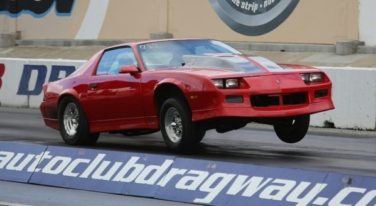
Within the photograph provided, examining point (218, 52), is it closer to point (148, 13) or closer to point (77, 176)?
point (77, 176)

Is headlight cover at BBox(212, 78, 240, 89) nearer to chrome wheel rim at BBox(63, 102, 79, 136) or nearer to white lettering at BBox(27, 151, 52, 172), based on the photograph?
white lettering at BBox(27, 151, 52, 172)

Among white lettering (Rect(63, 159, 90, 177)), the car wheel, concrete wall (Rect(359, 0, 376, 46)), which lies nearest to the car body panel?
the car wheel

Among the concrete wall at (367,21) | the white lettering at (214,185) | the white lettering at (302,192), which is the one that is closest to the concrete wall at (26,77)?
the concrete wall at (367,21)

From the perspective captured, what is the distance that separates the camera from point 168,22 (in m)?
30.7

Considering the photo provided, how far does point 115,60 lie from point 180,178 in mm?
3658

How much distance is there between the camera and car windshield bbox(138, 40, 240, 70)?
11680 millimetres

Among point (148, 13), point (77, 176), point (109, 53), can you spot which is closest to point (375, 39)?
point (148, 13)

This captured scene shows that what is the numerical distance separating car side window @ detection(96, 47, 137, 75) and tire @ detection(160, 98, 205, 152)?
3.59 ft

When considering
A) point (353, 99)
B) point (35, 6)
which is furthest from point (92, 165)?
point (35, 6)

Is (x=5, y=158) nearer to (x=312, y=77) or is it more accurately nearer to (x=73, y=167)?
(x=73, y=167)

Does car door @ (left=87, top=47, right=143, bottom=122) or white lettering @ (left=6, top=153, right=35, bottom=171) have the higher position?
car door @ (left=87, top=47, right=143, bottom=122)

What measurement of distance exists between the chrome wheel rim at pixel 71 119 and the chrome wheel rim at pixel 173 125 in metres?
1.97

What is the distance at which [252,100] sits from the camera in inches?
417

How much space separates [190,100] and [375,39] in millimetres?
15744
